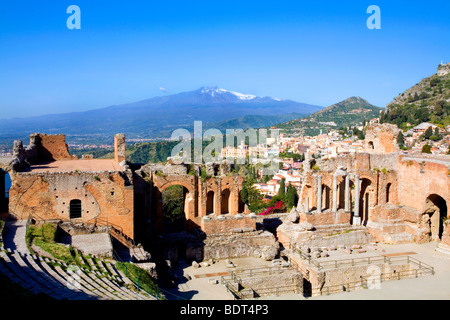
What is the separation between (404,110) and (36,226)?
9894 centimetres

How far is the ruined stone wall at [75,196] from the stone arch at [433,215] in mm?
18387

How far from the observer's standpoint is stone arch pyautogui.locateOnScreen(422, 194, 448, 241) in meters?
25.9

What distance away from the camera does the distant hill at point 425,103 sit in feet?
303

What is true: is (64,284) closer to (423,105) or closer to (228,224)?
(228,224)

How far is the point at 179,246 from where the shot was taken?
2223cm

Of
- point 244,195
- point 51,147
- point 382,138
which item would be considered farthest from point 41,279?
point 244,195

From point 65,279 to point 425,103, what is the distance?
104248 millimetres

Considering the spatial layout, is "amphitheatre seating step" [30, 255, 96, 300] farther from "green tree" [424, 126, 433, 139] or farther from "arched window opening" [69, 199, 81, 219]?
"green tree" [424, 126, 433, 139]

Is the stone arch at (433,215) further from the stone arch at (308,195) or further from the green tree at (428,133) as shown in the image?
the green tree at (428,133)

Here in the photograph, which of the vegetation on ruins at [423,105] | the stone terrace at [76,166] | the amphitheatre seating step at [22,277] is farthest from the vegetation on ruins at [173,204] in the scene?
the vegetation on ruins at [423,105]

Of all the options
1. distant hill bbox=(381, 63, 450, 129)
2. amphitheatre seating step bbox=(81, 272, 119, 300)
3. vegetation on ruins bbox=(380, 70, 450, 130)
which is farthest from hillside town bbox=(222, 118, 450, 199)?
amphitheatre seating step bbox=(81, 272, 119, 300)

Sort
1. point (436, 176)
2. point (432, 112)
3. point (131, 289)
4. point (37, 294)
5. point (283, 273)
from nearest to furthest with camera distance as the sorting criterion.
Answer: point (37, 294) < point (131, 289) < point (283, 273) < point (436, 176) < point (432, 112)
